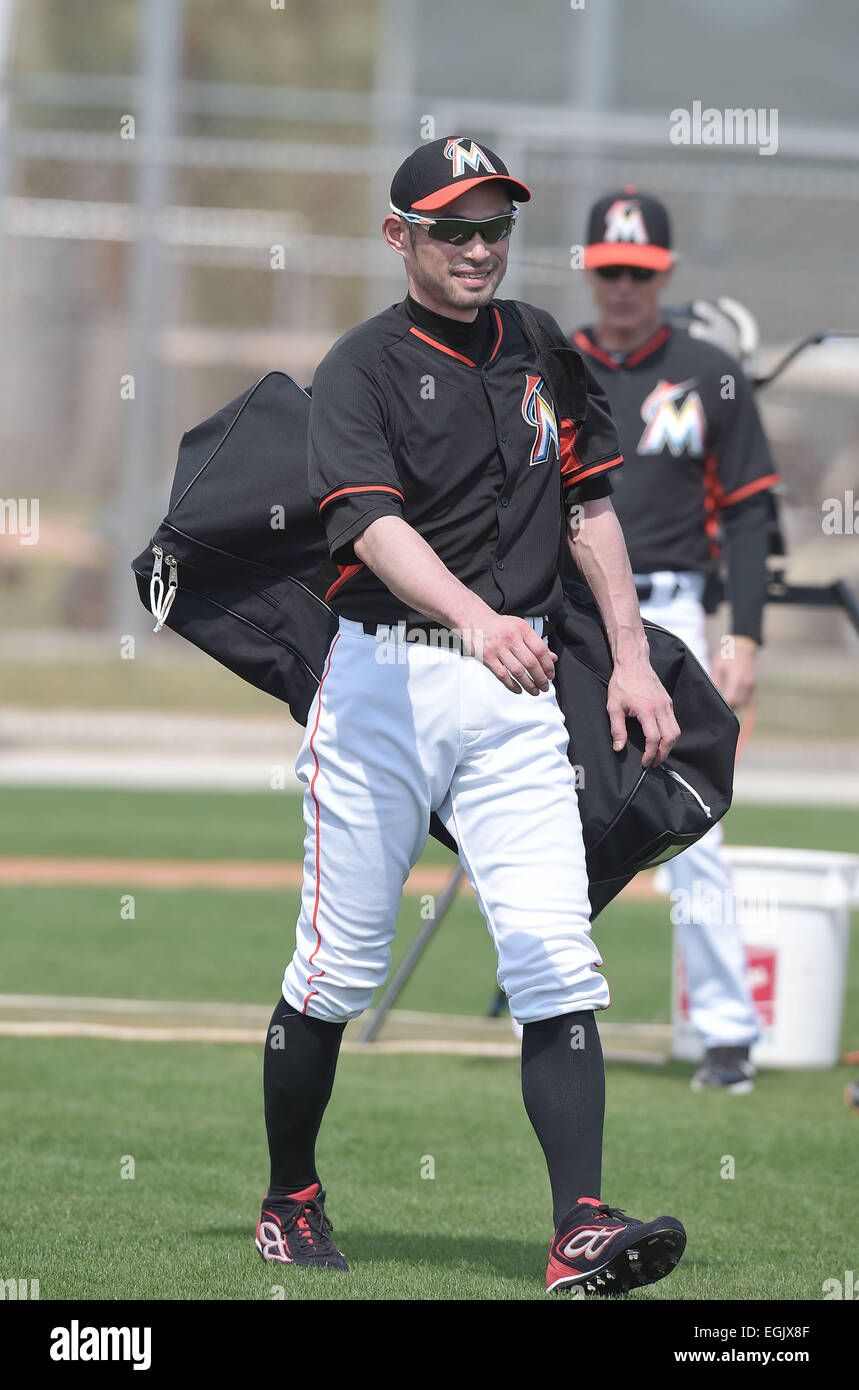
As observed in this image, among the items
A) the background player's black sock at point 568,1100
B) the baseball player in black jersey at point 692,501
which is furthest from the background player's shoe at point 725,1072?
the background player's black sock at point 568,1100

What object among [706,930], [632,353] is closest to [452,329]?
[632,353]

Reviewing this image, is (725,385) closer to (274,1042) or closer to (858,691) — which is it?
(274,1042)

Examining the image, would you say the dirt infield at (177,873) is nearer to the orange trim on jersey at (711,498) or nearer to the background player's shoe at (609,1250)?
the orange trim on jersey at (711,498)

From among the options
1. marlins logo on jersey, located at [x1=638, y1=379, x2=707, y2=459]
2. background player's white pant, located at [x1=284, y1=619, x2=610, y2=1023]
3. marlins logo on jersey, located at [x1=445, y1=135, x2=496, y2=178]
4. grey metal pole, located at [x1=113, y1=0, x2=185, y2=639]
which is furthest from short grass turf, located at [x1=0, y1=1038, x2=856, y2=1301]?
grey metal pole, located at [x1=113, y1=0, x2=185, y2=639]

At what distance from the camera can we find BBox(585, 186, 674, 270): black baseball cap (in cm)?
548

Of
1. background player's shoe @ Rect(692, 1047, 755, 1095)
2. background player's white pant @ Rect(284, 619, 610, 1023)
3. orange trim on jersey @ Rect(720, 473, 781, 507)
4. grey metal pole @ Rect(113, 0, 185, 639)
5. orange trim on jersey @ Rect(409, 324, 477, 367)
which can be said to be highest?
grey metal pole @ Rect(113, 0, 185, 639)

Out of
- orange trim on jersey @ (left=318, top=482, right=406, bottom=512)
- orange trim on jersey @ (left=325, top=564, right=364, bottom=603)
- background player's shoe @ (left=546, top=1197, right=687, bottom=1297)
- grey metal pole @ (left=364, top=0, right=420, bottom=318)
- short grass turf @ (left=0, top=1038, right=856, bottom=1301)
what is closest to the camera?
background player's shoe @ (left=546, top=1197, right=687, bottom=1297)

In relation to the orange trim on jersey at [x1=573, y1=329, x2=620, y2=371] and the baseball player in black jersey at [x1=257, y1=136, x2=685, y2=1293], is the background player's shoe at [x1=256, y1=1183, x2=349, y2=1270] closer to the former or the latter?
the baseball player in black jersey at [x1=257, y1=136, x2=685, y2=1293]

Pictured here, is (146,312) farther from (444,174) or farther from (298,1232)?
(298,1232)

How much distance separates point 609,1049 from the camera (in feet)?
19.6

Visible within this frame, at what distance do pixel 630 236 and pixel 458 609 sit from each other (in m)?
2.66

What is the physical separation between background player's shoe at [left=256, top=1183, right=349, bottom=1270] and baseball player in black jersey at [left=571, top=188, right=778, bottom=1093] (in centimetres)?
210

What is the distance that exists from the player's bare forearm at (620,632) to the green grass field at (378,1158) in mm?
1033
